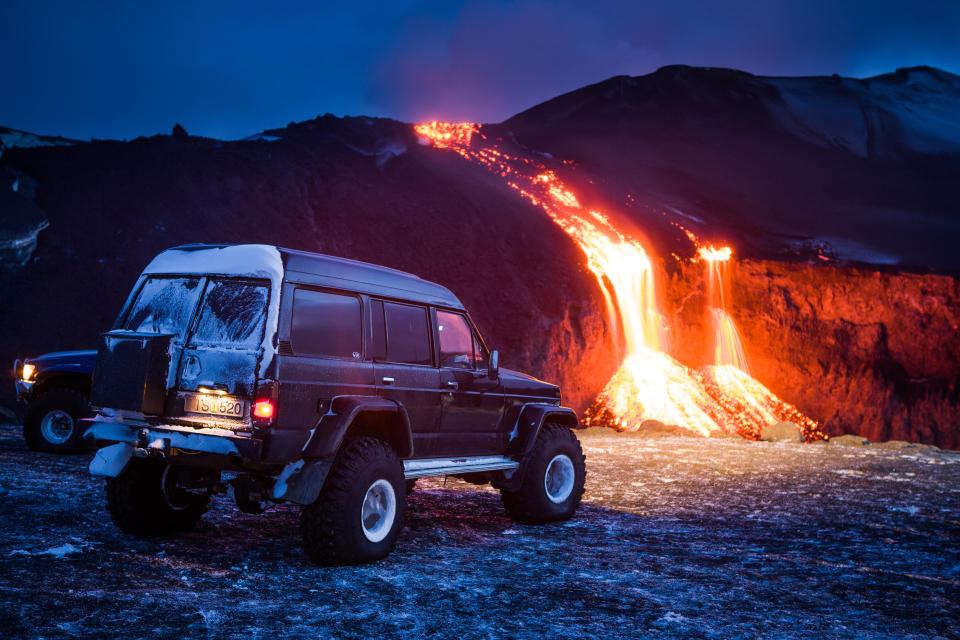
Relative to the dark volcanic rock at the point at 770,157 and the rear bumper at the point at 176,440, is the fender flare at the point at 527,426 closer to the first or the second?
the rear bumper at the point at 176,440

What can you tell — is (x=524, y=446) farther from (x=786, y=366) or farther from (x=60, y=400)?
(x=786, y=366)

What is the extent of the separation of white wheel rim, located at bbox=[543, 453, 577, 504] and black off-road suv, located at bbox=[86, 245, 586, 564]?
149 centimetres

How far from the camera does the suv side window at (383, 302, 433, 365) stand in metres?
7.00

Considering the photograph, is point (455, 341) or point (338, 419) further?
point (455, 341)

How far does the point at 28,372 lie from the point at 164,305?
7187 millimetres

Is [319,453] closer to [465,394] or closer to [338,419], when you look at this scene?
[338,419]

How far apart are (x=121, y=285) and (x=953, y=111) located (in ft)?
253

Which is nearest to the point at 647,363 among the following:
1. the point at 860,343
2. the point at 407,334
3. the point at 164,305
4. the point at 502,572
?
the point at 860,343

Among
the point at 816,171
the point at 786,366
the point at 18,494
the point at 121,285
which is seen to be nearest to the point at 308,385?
the point at 18,494

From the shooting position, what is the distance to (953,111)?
74438 millimetres

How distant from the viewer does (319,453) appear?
5.86 meters

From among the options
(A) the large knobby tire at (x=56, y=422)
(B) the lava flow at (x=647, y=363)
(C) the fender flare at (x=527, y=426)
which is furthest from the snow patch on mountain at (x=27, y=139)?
(C) the fender flare at (x=527, y=426)

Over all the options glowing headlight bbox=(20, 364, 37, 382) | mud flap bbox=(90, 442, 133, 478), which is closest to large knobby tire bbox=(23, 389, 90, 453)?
glowing headlight bbox=(20, 364, 37, 382)

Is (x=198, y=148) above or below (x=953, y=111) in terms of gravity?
below
